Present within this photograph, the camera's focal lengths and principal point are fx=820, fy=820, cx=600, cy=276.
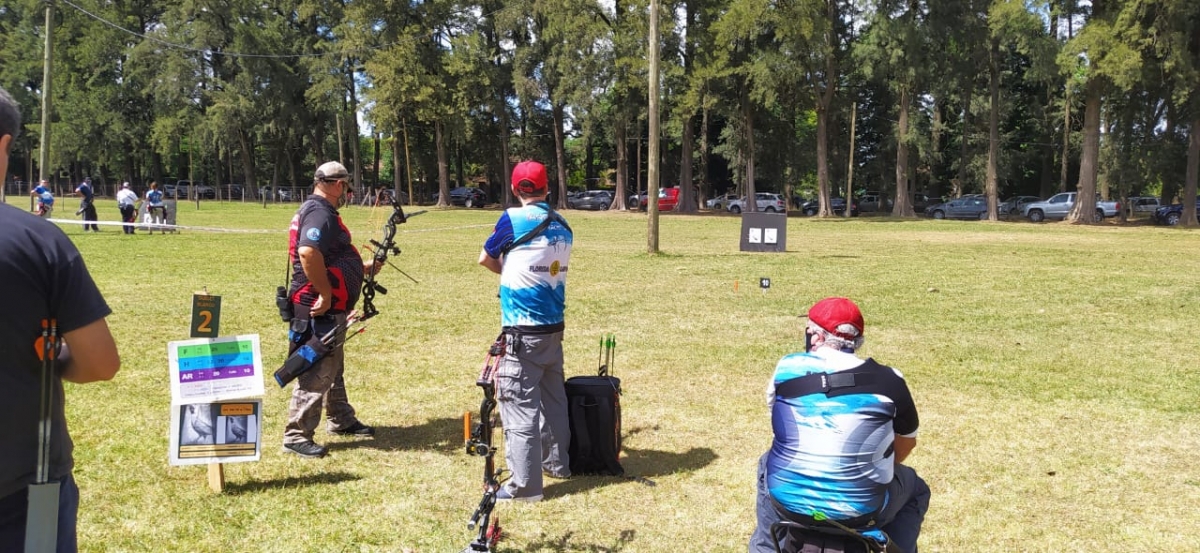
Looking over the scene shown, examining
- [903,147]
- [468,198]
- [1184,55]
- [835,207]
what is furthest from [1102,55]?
[468,198]

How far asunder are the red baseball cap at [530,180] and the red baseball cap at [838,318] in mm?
1930

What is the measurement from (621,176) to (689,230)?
20.2 metres

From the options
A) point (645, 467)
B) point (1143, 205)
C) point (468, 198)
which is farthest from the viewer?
point (468, 198)

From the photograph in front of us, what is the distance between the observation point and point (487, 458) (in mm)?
4336

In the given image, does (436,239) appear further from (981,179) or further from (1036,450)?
(981,179)

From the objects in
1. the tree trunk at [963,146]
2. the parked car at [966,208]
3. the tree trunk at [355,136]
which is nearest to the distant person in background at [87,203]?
the tree trunk at [355,136]

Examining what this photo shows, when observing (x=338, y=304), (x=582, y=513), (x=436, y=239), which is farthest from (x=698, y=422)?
(x=436, y=239)

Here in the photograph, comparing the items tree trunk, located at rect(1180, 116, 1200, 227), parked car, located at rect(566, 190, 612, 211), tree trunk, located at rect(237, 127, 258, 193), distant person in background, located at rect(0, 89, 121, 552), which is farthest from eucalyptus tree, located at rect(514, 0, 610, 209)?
distant person in background, located at rect(0, 89, 121, 552)

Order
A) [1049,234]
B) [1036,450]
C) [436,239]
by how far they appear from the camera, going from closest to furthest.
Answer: [1036,450]
[436,239]
[1049,234]

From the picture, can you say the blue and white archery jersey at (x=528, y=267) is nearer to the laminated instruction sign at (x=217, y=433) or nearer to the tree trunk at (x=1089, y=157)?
the laminated instruction sign at (x=217, y=433)

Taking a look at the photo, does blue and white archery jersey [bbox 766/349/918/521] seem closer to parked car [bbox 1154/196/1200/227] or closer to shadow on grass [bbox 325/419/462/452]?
shadow on grass [bbox 325/419/462/452]

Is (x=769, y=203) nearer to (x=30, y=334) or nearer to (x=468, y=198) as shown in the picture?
(x=468, y=198)

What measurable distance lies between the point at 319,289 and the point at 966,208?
49.7m

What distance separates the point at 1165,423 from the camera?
6.59 meters
